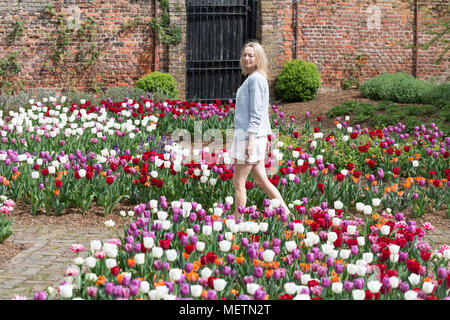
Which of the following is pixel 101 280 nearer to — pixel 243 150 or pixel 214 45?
pixel 243 150

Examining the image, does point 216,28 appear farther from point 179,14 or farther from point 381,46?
point 381,46

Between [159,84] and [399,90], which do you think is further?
[159,84]

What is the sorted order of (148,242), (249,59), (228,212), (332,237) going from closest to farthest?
(148,242)
(332,237)
(249,59)
(228,212)

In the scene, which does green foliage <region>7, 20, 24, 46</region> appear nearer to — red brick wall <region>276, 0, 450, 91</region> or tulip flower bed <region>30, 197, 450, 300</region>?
red brick wall <region>276, 0, 450, 91</region>

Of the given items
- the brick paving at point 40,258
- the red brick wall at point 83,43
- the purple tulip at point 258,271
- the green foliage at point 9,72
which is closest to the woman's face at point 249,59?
the brick paving at point 40,258

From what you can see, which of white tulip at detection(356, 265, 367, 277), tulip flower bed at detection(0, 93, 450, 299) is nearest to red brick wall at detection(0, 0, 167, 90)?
tulip flower bed at detection(0, 93, 450, 299)

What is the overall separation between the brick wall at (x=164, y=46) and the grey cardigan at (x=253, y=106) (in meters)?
10.4

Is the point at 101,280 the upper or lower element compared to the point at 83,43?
lower

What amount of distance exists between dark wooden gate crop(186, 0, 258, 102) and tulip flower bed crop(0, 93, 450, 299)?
488 cm

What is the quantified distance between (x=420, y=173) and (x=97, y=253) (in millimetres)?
5222

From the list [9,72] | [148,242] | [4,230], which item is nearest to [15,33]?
[9,72]

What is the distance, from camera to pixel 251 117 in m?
4.96

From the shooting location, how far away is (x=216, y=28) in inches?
613

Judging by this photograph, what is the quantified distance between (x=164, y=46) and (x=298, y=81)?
146 inches
